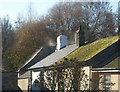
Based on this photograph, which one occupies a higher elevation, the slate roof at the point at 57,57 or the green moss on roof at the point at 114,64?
the slate roof at the point at 57,57

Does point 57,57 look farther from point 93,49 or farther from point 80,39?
point 93,49

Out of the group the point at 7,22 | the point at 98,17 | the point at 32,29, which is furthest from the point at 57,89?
the point at 32,29

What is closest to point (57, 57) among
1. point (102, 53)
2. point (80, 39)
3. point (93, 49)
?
point (80, 39)

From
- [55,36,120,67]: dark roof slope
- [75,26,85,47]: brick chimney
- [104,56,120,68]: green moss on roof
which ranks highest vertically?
[75,26,85,47]: brick chimney

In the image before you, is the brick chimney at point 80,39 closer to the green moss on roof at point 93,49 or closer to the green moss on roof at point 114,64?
the green moss on roof at point 93,49

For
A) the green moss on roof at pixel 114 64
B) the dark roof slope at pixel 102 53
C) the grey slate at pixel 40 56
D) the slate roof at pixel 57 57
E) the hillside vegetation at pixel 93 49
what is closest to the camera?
the green moss on roof at pixel 114 64

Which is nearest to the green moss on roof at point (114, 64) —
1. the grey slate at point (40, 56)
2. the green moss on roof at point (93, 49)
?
the green moss on roof at point (93, 49)


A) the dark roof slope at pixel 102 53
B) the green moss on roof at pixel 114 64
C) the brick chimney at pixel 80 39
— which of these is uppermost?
the brick chimney at pixel 80 39

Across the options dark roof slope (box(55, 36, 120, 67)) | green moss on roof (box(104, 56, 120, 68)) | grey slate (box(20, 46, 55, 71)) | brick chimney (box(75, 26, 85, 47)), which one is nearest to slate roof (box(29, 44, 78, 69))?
brick chimney (box(75, 26, 85, 47))

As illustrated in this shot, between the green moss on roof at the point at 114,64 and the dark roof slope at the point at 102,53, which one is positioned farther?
the dark roof slope at the point at 102,53

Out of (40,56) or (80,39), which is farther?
(40,56)

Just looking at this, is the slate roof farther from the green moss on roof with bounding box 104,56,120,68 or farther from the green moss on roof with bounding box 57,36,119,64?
the green moss on roof with bounding box 104,56,120,68

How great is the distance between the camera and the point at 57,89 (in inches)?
846

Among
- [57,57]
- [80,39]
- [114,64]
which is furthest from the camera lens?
[57,57]
